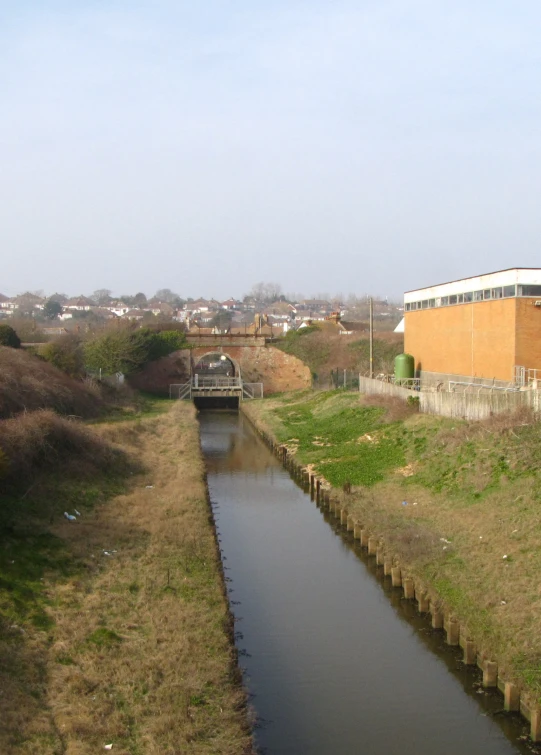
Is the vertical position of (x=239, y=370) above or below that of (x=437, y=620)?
above

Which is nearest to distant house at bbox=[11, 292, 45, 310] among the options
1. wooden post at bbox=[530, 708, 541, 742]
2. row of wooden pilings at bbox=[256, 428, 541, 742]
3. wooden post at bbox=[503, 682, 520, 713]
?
row of wooden pilings at bbox=[256, 428, 541, 742]

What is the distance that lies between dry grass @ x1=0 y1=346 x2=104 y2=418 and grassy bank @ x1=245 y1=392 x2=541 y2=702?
920cm

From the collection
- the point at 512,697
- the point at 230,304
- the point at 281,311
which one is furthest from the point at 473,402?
the point at 230,304

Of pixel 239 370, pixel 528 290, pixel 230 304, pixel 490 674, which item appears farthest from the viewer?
pixel 230 304

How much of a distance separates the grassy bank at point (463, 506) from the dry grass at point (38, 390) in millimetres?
9205

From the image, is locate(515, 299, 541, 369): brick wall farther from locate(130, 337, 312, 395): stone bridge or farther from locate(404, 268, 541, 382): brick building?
locate(130, 337, 312, 395): stone bridge

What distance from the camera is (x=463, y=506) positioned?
1627 centimetres

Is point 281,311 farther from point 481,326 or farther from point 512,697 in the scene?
point 512,697

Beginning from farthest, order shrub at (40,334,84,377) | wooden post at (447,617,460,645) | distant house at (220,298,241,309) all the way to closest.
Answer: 1. distant house at (220,298,241,309)
2. shrub at (40,334,84,377)
3. wooden post at (447,617,460,645)

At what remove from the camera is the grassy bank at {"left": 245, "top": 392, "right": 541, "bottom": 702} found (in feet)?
36.5

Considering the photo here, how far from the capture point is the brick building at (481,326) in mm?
24328

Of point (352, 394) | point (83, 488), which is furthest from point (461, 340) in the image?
point (83, 488)

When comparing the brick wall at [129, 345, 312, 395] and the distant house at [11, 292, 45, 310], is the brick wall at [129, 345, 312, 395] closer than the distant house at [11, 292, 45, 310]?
Yes

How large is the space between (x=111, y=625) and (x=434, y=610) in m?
5.19
